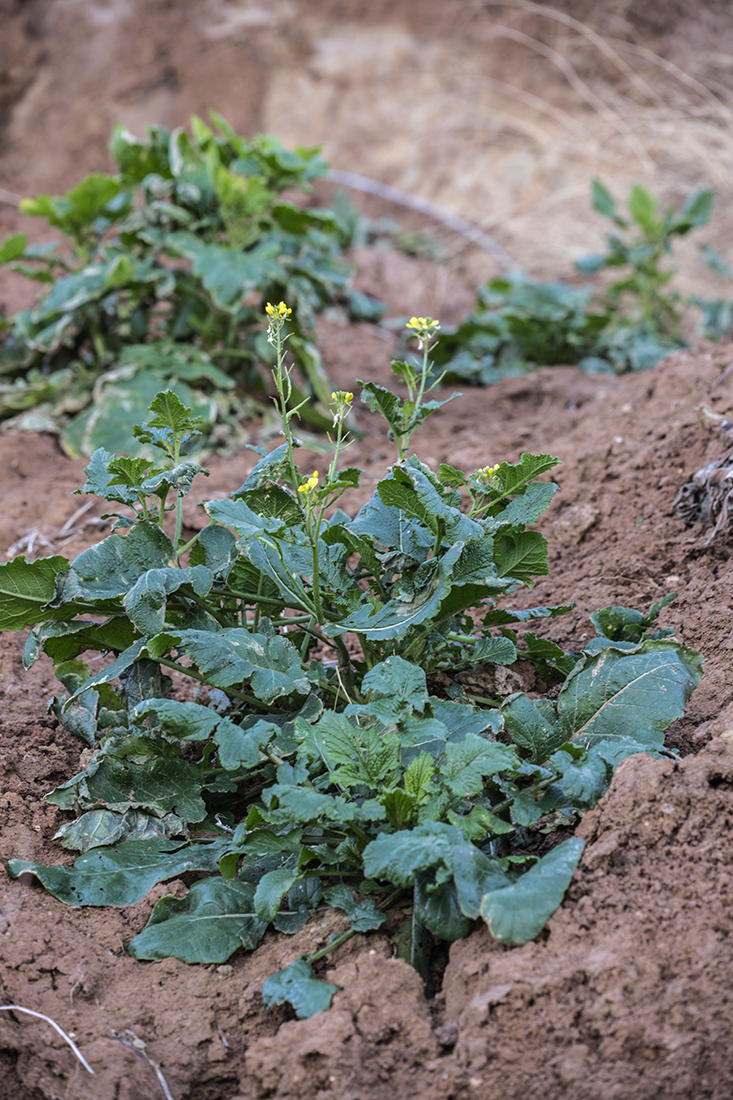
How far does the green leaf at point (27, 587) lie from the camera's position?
1.75 m

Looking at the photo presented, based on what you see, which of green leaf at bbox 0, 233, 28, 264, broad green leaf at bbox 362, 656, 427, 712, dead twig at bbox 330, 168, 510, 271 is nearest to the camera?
broad green leaf at bbox 362, 656, 427, 712

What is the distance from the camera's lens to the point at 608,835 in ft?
4.87

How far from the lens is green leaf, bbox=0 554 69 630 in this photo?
1.75 m

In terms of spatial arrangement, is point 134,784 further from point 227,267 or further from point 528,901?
point 227,267

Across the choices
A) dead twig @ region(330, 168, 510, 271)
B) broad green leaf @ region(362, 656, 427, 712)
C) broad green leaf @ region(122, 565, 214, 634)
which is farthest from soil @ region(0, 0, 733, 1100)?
dead twig @ region(330, 168, 510, 271)

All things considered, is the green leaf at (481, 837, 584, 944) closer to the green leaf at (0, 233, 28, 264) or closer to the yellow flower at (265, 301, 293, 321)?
the yellow flower at (265, 301, 293, 321)

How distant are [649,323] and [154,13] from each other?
506 centimetres

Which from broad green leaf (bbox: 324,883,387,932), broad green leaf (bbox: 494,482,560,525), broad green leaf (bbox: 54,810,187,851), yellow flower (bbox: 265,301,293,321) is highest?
yellow flower (bbox: 265,301,293,321)

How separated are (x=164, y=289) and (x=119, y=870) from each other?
2359 mm

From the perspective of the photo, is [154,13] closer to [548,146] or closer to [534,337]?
[548,146]

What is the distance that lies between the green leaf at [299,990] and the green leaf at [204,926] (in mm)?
124

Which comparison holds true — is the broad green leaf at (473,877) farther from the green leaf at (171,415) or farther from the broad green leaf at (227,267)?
the broad green leaf at (227,267)

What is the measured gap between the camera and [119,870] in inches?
66.6

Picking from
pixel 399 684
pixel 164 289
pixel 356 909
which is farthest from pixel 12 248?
pixel 356 909
